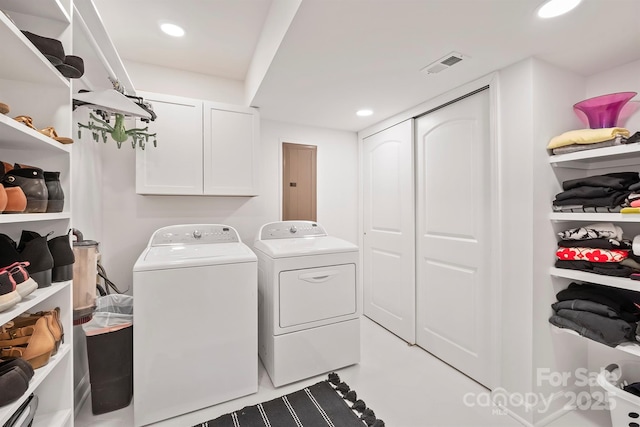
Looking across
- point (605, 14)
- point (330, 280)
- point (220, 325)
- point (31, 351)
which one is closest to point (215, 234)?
point (220, 325)

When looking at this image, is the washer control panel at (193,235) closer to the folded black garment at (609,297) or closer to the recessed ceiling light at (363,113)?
the recessed ceiling light at (363,113)

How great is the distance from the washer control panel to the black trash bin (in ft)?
2.00

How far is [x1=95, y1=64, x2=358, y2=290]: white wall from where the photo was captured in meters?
2.35

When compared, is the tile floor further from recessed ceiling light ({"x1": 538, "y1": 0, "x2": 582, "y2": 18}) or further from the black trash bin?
recessed ceiling light ({"x1": 538, "y1": 0, "x2": 582, "y2": 18})

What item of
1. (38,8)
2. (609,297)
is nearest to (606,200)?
(609,297)

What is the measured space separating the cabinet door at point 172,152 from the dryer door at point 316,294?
111 centimetres

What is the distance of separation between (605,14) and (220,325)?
2549 mm

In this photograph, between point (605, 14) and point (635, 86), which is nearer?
point (605, 14)

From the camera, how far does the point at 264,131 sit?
2.86m

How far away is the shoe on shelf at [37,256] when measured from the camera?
0.99 m

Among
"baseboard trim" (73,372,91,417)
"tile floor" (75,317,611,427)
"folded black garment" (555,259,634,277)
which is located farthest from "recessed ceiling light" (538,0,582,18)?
"baseboard trim" (73,372,91,417)

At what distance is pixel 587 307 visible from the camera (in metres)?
1.55

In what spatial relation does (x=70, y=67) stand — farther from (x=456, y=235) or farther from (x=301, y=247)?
(x=456, y=235)

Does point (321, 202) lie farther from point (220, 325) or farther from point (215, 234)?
point (220, 325)
